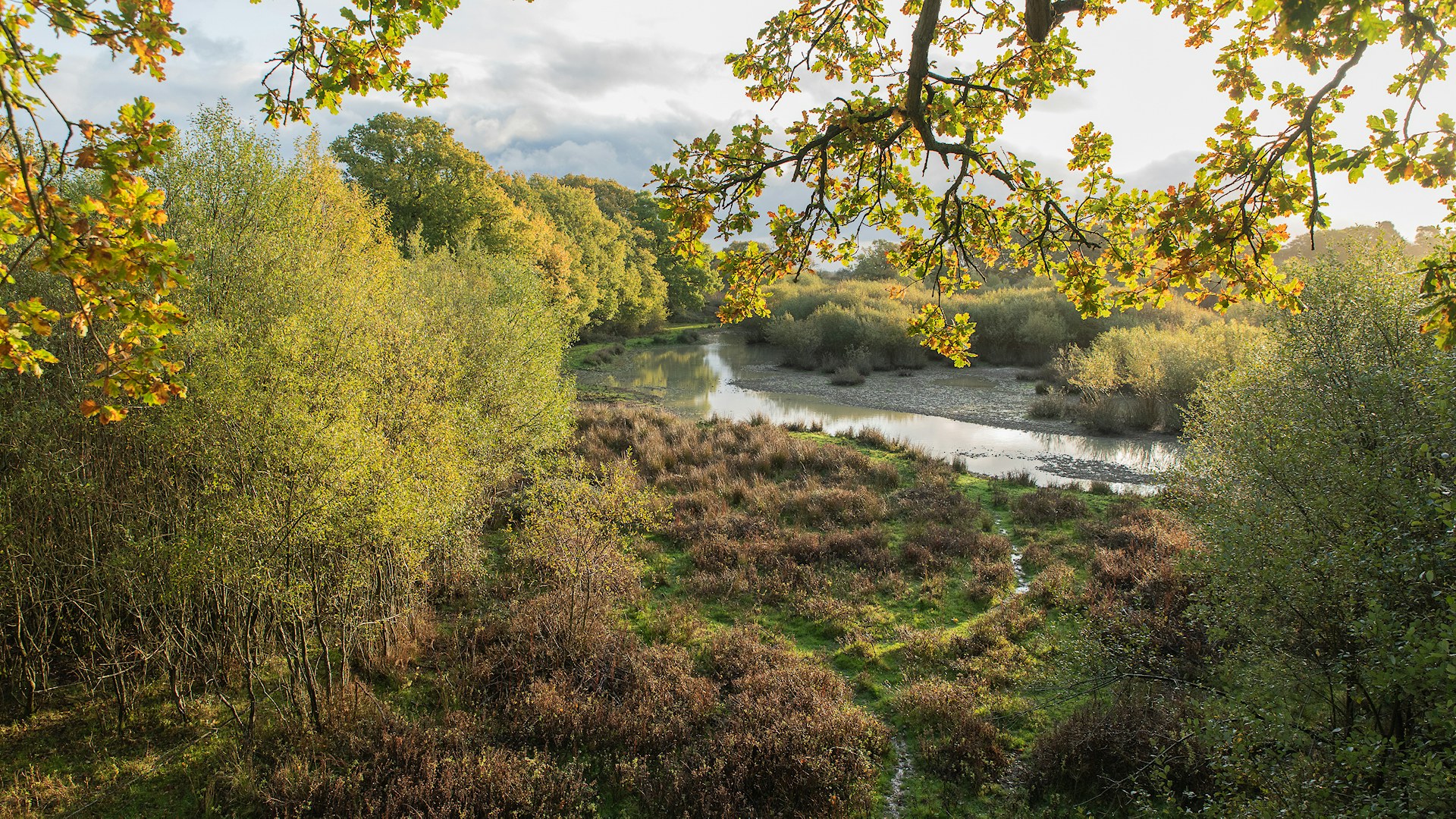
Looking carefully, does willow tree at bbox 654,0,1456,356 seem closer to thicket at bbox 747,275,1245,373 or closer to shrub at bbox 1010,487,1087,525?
shrub at bbox 1010,487,1087,525

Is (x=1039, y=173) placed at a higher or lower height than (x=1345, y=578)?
higher

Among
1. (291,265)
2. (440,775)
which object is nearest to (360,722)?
(440,775)

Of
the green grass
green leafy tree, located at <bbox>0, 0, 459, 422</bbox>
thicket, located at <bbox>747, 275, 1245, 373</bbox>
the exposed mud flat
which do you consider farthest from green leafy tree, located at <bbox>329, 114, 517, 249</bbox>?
green leafy tree, located at <bbox>0, 0, 459, 422</bbox>

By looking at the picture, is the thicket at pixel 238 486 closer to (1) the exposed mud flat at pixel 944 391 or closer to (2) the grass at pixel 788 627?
(2) the grass at pixel 788 627

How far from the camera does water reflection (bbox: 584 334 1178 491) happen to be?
1844cm

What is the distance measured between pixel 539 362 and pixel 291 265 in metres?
6.75

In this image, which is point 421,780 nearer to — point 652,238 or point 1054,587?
point 1054,587

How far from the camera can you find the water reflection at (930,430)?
726 inches

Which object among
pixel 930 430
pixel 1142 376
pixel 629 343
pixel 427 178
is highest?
pixel 427 178

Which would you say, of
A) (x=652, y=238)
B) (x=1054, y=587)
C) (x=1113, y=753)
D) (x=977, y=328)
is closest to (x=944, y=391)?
(x=977, y=328)

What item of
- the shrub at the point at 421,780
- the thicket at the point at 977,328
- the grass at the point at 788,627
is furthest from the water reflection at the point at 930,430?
the shrub at the point at 421,780

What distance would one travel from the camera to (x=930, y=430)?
24469mm

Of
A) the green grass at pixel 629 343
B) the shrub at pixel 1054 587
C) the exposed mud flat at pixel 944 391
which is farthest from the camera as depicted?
the green grass at pixel 629 343

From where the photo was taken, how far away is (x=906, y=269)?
556cm
